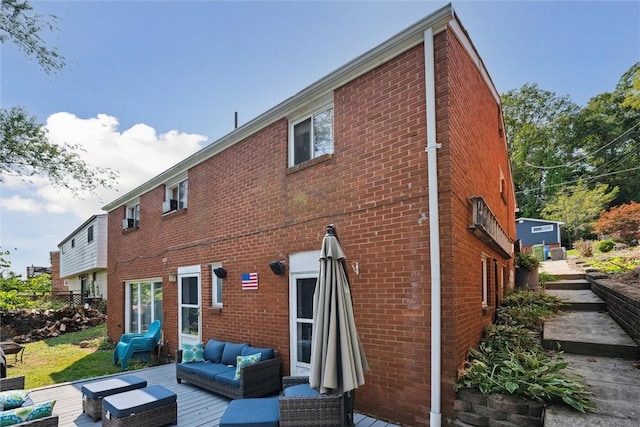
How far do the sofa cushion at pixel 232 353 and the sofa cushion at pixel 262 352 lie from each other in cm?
15

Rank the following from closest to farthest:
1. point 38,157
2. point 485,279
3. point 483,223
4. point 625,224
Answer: point 483,223 < point 485,279 < point 38,157 < point 625,224

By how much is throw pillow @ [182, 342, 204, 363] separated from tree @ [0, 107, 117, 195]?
8.51 meters

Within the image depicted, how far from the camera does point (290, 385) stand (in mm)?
5121

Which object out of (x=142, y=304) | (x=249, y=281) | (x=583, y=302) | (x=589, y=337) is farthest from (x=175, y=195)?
(x=583, y=302)

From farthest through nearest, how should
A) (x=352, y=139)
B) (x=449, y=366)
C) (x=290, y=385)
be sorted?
1. (x=352, y=139)
2. (x=290, y=385)
3. (x=449, y=366)

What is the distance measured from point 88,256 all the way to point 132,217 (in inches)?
484

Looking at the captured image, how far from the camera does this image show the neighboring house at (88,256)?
21562 mm

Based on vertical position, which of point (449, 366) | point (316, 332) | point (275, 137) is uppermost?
point (275, 137)

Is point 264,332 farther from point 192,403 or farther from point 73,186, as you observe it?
point 73,186

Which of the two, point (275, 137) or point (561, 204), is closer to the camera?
point (275, 137)

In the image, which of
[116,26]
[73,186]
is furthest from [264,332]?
[73,186]

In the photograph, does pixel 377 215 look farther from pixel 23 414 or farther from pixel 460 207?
pixel 23 414

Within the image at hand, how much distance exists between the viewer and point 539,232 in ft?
101

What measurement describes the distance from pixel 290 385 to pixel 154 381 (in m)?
4.11
